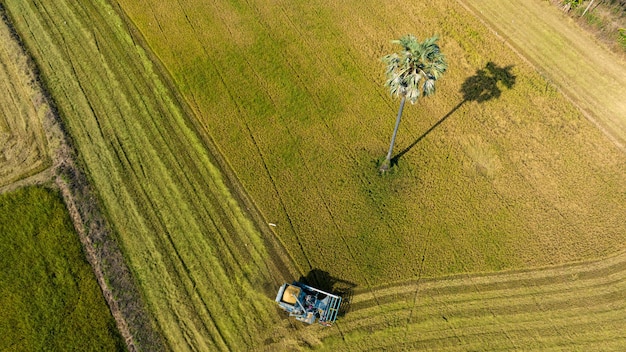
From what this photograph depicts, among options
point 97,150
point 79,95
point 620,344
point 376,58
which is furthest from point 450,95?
point 79,95

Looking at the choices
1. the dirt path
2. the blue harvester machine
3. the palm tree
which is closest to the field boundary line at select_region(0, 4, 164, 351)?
the blue harvester machine

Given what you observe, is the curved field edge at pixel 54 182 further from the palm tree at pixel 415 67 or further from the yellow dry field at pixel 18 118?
the palm tree at pixel 415 67

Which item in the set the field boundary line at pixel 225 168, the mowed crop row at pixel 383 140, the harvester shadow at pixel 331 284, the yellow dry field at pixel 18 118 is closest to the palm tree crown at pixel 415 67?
the mowed crop row at pixel 383 140

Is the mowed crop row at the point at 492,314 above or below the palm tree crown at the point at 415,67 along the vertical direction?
below

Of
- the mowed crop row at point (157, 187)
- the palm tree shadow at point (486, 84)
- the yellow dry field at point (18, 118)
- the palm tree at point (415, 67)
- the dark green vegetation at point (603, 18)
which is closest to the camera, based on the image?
the palm tree at point (415, 67)

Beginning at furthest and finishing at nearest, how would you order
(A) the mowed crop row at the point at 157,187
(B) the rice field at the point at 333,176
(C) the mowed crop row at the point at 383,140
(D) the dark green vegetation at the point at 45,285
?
(C) the mowed crop row at the point at 383,140 < (B) the rice field at the point at 333,176 < (A) the mowed crop row at the point at 157,187 < (D) the dark green vegetation at the point at 45,285

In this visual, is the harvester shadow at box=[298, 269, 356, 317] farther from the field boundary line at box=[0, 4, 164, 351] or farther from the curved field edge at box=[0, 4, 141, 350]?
the curved field edge at box=[0, 4, 141, 350]

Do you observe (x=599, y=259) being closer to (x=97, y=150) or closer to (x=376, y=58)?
(x=376, y=58)
